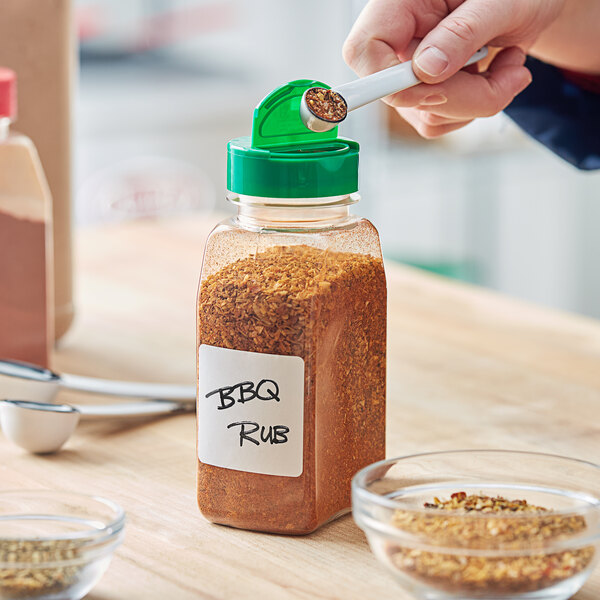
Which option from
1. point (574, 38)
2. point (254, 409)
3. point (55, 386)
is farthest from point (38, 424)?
point (574, 38)

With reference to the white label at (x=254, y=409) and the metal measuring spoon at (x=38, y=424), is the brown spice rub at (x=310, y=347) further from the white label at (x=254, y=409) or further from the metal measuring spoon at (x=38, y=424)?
the metal measuring spoon at (x=38, y=424)

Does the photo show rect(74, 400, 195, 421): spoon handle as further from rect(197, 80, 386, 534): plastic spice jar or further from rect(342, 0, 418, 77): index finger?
rect(342, 0, 418, 77): index finger

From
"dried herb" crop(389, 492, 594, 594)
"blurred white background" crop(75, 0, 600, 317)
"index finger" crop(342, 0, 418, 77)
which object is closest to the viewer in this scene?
"dried herb" crop(389, 492, 594, 594)

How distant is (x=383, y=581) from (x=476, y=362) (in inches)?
17.8

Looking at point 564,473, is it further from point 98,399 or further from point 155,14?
point 155,14

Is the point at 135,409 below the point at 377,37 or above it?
below

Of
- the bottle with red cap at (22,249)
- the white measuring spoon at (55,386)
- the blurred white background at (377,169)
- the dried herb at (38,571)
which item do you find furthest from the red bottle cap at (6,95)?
the blurred white background at (377,169)

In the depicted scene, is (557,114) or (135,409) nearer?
(135,409)

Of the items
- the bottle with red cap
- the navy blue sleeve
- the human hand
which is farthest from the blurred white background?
the human hand

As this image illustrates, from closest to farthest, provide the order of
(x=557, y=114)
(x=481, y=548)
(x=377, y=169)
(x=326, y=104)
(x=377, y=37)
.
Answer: (x=481, y=548) < (x=326, y=104) < (x=377, y=37) < (x=557, y=114) < (x=377, y=169)

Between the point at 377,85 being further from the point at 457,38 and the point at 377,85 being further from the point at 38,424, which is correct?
the point at 38,424

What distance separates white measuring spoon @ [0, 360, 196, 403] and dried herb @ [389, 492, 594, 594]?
363 mm

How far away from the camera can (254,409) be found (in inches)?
22.8

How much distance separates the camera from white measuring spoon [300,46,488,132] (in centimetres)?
57
